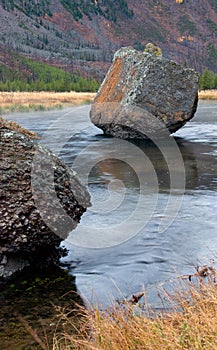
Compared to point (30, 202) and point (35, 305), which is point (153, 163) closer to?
point (30, 202)

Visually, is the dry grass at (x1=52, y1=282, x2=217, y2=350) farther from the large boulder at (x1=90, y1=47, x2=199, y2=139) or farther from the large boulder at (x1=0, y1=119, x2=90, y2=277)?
the large boulder at (x1=90, y1=47, x2=199, y2=139)

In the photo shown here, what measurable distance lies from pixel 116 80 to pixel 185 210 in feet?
37.0

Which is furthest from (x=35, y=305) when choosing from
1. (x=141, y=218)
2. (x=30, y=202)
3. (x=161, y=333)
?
(x=141, y=218)

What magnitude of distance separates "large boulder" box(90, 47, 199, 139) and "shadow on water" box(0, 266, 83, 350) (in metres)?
12.0

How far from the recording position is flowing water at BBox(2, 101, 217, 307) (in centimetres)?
627

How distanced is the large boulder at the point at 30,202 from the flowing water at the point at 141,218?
2.06 feet

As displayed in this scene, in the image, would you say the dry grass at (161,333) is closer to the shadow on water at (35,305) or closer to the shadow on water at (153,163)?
the shadow on water at (35,305)

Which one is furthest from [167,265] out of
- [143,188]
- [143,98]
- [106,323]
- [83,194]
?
[143,98]

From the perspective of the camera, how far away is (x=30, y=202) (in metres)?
6.26

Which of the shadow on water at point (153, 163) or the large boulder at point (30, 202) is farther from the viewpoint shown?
the shadow on water at point (153, 163)

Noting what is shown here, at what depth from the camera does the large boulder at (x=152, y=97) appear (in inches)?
703

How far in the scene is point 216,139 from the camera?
18969mm

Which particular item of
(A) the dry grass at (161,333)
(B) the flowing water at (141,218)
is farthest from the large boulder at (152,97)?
(A) the dry grass at (161,333)

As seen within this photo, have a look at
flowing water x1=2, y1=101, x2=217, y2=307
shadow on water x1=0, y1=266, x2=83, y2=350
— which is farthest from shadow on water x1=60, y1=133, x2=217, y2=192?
shadow on water x1=0, y1=266, x2=83, y2=350
